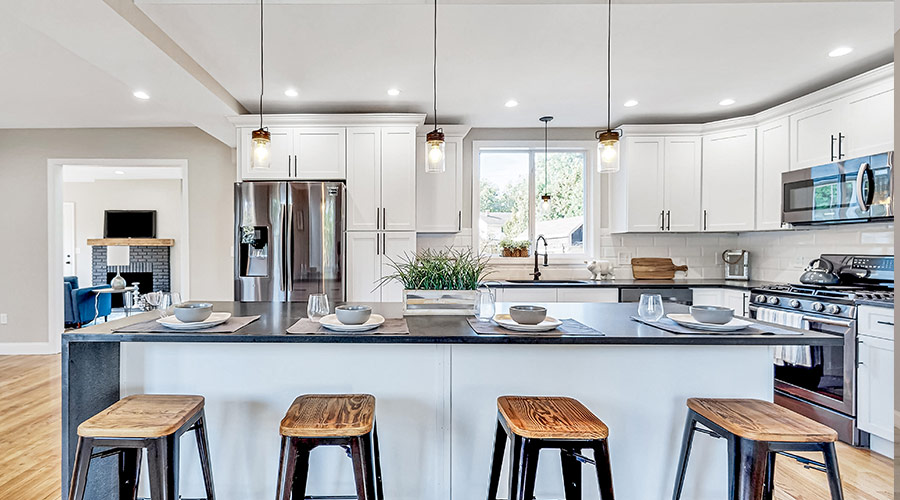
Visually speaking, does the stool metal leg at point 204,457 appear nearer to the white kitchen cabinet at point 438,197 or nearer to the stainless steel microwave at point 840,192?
the white kitchen cabinet at point 438,197

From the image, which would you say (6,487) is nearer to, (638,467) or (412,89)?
(638,467)

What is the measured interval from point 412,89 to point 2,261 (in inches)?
187

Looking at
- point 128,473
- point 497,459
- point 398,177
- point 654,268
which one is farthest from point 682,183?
point 128,473

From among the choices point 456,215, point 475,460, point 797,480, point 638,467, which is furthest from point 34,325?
point 797,480

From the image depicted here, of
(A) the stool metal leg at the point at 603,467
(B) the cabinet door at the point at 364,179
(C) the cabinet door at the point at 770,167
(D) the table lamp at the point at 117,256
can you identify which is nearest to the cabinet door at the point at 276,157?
(B) the cabinet door at the point at 364,179

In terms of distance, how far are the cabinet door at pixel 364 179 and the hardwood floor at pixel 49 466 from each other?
7.63 ft

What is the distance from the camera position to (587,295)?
3.72 metres

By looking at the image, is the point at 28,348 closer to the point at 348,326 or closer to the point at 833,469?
the point at 348,326

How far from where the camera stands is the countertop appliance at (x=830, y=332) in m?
2.53

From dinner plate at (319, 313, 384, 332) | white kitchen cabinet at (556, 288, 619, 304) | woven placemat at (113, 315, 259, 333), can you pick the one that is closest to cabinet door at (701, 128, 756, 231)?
white kitchen cabinet at (556, 288, 619, 304)

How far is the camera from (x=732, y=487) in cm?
135

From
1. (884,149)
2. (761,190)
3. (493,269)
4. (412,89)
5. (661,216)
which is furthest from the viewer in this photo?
(493,269)

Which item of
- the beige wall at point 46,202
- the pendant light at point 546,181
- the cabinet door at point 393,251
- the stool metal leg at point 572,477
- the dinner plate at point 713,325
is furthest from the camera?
the beige wall at point 46,202

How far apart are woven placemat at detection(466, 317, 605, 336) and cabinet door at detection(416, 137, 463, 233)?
2.38m
